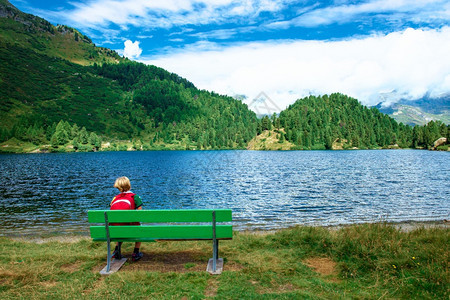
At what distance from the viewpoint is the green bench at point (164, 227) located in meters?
8.41

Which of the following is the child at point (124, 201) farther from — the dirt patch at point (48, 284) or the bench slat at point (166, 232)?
the dirt patch at point (48, 284)

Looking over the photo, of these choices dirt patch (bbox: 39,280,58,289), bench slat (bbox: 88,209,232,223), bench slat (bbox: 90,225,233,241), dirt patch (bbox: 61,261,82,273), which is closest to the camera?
dirt patch (bbox: 39,280,58,289)

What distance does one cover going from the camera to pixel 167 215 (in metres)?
8.38

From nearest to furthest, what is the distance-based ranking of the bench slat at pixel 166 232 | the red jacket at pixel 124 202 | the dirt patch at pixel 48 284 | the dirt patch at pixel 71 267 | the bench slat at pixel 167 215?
the dirt patch at pixel 48 284 → the bench slat at pixel 167 215 → the bench slat at pixel 166 232 → the dirt patch at pixel 71 267 → the red jacket at pixel 124 202

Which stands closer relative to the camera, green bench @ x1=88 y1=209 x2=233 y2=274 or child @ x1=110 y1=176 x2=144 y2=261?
green bench @ x1=88 y1=209 x2=233 y2=274

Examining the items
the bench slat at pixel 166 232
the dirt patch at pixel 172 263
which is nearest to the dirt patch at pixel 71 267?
the dirt patch at pixel 172 263

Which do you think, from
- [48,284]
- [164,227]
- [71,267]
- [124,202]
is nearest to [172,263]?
[164,227]

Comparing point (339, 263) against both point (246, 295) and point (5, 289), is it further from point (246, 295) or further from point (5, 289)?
point (5, 289)

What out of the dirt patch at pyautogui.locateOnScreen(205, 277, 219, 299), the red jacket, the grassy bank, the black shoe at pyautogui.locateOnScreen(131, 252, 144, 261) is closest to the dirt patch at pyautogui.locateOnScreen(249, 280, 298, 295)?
the grassy bank

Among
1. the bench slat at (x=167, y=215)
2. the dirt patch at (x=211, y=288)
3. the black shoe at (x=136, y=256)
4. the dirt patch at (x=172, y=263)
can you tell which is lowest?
the dirt patch at (x=172, y=263)

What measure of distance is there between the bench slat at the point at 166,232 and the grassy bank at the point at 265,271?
1.05m

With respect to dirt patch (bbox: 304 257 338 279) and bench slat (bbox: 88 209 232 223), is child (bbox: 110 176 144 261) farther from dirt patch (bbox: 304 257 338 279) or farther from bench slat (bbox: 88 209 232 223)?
dirt patch (bbox: 304 257 338 279)

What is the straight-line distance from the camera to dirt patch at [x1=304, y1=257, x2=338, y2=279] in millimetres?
8405

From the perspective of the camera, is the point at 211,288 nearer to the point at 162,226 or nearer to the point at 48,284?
the point at 162,226
